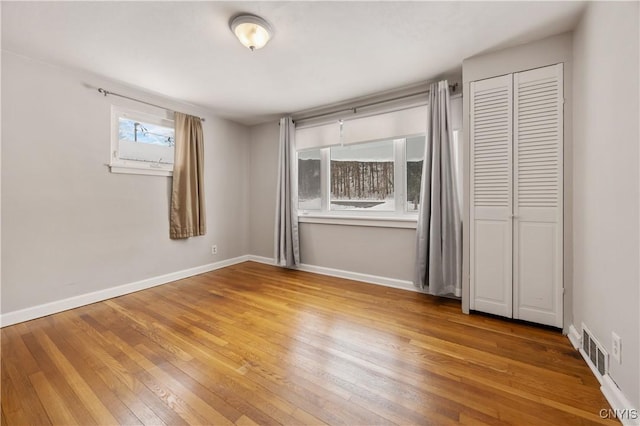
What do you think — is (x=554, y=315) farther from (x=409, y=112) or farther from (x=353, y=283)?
(x=409, y=112)

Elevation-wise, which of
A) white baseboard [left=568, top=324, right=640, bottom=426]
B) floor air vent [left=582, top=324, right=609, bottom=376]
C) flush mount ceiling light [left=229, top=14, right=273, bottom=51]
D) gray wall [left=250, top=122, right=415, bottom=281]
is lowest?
white baseboard [left=568, top=324, right=640, bottom=426]

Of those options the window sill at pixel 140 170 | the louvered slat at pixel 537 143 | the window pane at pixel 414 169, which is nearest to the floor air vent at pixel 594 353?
the louvered slat at pixel 537 143

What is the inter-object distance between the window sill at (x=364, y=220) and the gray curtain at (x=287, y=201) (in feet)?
0.65

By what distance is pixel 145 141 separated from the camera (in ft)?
10.1

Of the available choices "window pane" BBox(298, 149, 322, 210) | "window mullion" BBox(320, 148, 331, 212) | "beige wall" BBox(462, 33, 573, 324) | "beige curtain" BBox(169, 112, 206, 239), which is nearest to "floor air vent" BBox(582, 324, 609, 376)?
"beige wall" BBox(462, 33, 573, 324)

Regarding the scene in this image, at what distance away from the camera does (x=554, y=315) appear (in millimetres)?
2008

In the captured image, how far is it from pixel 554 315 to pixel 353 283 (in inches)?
74.1

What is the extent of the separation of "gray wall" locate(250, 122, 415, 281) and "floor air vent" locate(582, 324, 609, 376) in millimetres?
1488

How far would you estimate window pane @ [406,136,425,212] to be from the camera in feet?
10.0

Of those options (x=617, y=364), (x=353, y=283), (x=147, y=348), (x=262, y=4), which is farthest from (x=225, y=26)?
(x=617, y=364)

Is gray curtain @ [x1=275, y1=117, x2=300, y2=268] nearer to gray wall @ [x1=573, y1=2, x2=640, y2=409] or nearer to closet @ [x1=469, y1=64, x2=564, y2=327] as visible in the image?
closet @ [x1=469, y1=64, x2=564, y2=327]

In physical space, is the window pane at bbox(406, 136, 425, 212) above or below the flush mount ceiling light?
below

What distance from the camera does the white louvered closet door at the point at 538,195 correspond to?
1979mm

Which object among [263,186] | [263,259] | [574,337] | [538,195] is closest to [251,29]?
[538,195]
